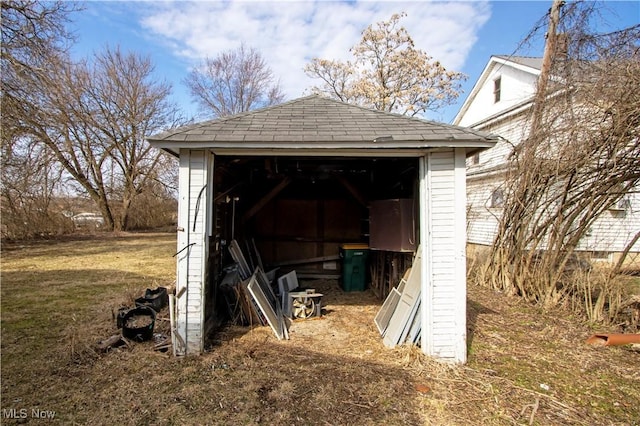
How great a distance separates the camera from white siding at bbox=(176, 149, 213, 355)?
3.76 metres

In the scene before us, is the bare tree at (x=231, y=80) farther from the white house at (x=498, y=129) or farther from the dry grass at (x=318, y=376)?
the dry grass at (x=318, y=376)

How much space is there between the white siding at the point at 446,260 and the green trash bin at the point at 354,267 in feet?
10.7

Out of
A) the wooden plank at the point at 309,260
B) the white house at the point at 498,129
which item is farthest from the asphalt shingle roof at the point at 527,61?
the wooden plank at the point at 309,260

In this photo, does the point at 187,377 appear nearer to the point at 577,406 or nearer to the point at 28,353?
the point at 28,353

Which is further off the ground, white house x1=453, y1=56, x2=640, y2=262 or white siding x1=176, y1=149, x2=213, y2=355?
white house x1=453, y1=56, x2=640, y2=262

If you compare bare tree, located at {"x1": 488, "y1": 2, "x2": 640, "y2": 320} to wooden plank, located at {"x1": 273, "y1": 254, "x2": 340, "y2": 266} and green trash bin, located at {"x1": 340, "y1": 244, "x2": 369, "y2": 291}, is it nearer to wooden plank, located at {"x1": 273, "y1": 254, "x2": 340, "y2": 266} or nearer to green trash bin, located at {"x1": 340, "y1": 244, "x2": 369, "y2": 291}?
green trash bin, located at {"x1": 340, "y1": 244, "x2": 369, "y2": 291}

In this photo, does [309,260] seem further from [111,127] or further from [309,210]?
[111,127]

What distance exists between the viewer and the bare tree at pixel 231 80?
25.3 metres

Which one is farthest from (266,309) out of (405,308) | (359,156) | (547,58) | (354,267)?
(547,58)

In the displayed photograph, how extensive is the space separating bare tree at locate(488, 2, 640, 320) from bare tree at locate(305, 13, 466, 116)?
37.4ft

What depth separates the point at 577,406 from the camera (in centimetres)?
297

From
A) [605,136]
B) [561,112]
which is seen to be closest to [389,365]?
[605,136]

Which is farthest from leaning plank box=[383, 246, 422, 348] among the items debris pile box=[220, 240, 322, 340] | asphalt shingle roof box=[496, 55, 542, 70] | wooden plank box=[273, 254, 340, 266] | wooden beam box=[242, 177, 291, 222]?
asphalt shingle roof box=[496, 55, 542, 70]

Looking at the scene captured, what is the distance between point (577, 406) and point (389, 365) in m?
1.65
